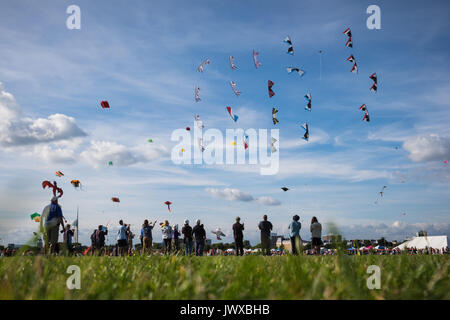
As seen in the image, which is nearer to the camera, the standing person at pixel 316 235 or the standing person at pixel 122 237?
the standing person at pixel 316 235

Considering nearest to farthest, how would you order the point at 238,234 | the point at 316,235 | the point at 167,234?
the point at 316,235
the point at 238,234
the point at 167,234

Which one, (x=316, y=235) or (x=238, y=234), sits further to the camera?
(x=238, y=234)

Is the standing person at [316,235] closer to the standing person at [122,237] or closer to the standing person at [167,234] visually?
the standing person at [167,234]

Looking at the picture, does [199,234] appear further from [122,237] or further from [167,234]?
[122,237]

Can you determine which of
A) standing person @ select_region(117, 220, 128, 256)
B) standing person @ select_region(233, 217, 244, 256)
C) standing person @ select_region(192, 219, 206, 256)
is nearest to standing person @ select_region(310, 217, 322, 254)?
standing person @ select_region(233, 217, 244, 256)

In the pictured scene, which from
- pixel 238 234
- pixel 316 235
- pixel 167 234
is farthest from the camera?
pixel 167 234

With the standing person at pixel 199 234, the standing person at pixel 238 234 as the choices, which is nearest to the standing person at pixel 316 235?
the standing person at pixel 238 234

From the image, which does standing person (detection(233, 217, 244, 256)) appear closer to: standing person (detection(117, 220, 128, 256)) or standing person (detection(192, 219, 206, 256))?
standing person (detection(192, 219, 206, 256))

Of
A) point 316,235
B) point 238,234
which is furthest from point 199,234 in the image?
point 316,235
